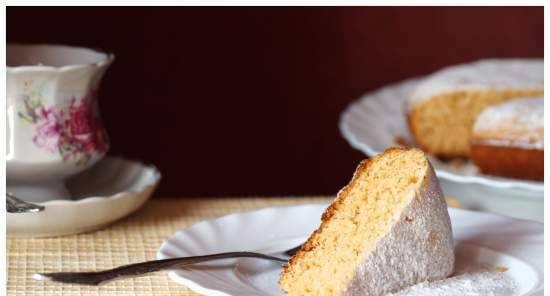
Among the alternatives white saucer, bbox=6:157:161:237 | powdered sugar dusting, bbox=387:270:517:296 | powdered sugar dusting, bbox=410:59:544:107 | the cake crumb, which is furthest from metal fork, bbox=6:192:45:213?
powdered sugar dusting, bbox=410:59:544:107

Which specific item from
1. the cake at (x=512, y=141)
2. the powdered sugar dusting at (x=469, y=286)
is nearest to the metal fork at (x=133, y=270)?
the powdered sugar dusting at (x=469, y=286)

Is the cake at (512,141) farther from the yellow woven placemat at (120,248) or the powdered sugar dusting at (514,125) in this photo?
the yellow woven placemat at (120,248)

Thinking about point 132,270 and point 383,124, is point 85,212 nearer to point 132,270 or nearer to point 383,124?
point 132,270

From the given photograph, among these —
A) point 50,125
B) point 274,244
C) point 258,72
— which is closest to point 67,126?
point 50,125

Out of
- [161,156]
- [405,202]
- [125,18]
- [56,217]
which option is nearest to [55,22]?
[125,18]

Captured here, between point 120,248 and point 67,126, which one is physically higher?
point 67,126

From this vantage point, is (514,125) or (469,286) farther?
(514,125)
